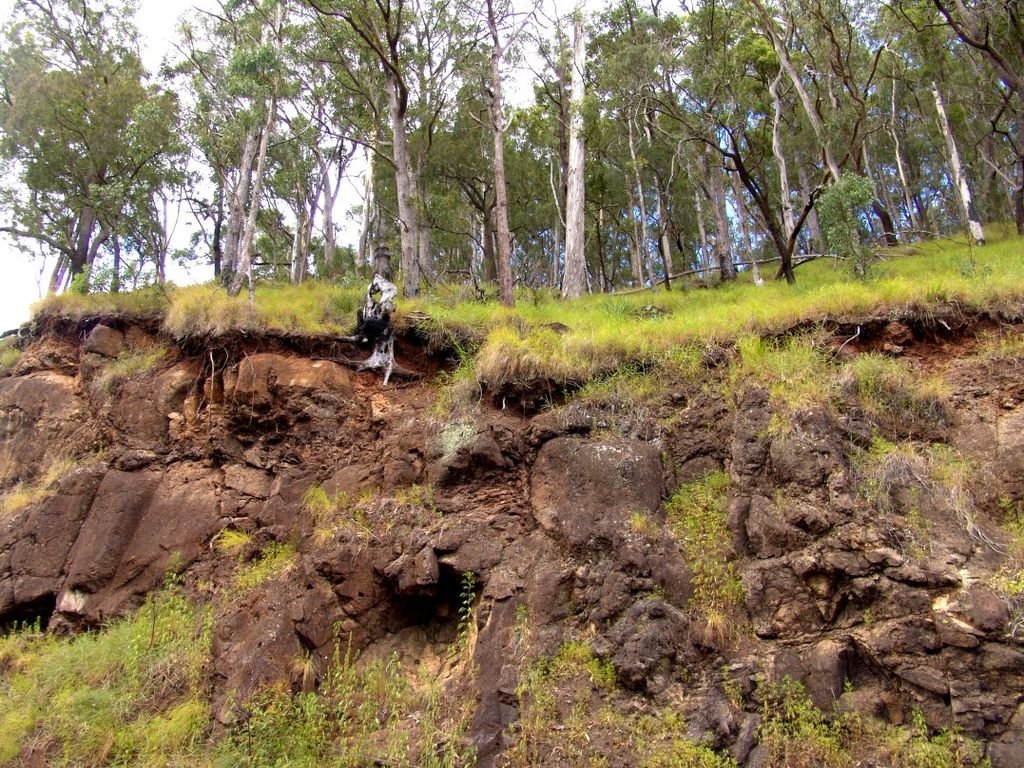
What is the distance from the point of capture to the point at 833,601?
595 cm

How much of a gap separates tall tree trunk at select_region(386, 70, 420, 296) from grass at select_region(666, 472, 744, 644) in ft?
24.8

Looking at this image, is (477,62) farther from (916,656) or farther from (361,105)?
(916,656)

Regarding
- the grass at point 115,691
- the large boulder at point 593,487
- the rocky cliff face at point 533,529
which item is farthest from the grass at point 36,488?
the large boulder at point 593,487

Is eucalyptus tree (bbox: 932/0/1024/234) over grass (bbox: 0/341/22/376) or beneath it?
over

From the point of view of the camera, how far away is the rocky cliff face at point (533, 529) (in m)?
5.64

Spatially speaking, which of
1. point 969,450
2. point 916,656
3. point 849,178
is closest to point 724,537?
point 916,656

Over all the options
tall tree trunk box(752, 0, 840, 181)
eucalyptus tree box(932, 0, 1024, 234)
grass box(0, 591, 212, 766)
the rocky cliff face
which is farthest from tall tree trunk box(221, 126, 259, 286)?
eucalyptus tree box(932, 0, 1024, 234)

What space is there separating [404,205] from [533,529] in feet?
29.0

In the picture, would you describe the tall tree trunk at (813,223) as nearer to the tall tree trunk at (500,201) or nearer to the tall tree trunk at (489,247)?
the tall tree trunk at (489,247)

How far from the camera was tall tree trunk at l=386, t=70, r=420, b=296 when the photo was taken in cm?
1333

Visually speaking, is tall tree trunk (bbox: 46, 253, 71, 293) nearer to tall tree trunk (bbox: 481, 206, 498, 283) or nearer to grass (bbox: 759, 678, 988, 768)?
tall tree trunk (bbox: 481, 206, 498, 283)

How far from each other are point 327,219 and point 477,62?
754cm

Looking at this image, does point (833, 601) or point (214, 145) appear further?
point (214, 145)

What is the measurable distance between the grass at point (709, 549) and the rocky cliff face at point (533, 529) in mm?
48
